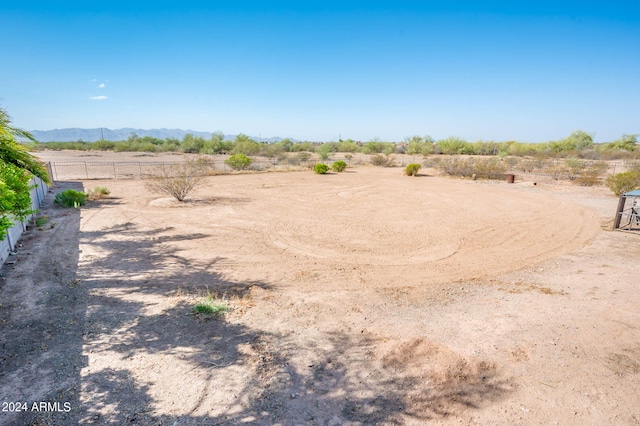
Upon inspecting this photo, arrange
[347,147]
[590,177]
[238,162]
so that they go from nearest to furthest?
[590,177]
[238,162]
[347,147]

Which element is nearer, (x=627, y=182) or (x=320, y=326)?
(x=320, y=326)

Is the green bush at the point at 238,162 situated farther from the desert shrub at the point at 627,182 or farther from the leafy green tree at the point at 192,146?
the leafy green tree at the point at 192,146

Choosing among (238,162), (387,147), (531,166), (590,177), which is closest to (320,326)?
(590,177)

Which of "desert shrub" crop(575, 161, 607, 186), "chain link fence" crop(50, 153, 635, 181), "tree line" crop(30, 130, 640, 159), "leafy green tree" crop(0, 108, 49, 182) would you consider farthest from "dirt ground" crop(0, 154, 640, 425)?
"tree line" crop(30, 130, 640, 159)

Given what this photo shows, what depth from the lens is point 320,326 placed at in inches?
259

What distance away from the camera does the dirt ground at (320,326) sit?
4594 millimetres

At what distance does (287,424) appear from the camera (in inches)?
169

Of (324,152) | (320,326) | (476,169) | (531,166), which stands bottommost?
(320,326)

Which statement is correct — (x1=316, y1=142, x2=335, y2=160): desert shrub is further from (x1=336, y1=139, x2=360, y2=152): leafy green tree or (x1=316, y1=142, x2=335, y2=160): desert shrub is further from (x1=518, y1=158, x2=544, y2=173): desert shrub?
(x1=518, y1=158, x2=544, y2=173): desert shrub

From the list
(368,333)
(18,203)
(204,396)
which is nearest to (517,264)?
(368,333)

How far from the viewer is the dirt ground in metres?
4.59

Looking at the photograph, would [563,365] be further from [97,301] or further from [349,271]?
[97,301]

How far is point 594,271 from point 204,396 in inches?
422

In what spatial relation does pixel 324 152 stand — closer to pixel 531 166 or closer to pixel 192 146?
pixel 531 166
